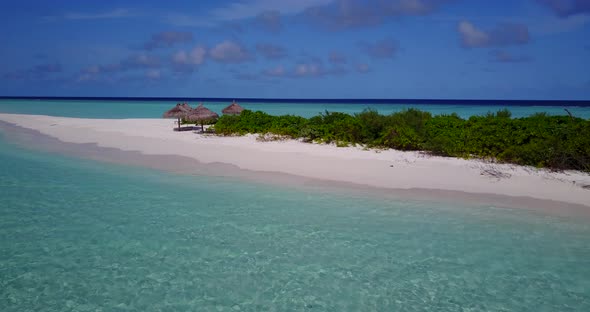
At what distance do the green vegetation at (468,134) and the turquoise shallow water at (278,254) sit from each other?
3.95m

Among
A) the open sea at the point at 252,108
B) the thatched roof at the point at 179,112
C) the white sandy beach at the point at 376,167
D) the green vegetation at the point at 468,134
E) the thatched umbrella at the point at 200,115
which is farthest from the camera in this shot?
the open sea at the point at 252,108

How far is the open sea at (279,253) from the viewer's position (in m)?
4.84

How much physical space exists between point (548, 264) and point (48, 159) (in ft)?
48.6

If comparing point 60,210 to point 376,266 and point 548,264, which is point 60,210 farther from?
point 548,264

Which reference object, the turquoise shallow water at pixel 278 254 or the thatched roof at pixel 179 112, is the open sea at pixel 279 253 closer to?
the turquoise shallow water at pixel 278 254

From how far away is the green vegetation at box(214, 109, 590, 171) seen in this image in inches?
432

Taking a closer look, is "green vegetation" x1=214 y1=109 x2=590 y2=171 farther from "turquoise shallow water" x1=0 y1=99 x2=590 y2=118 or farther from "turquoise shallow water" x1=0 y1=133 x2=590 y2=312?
"turquoise shallow water" x1=0 y1=99 x2=590 y2=118

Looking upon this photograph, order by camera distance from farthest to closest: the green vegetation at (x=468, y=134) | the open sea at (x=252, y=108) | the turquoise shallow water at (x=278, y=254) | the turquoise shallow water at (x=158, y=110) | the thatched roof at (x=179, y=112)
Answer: the open sea at (x=252, y=108)
the turquoise shallow water at (x=158, y=110)
the thatched roof at (x=179, y=112)
the green vegetation at (x=468, y=134)
the turquoise shallow water at (x=278, y=254)

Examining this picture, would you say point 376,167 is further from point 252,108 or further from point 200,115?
point 252,108

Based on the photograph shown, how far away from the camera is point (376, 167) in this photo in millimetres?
11859

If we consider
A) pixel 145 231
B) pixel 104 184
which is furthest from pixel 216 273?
pixel 104 184

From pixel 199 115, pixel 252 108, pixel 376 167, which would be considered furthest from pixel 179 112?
pixel 252 108

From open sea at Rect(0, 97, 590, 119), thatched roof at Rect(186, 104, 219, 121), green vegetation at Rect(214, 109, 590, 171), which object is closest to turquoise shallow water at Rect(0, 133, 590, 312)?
green vegetation at Rect(214, 109, 590, 171)

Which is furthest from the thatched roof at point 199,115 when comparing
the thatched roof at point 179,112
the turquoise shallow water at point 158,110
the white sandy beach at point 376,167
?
the turquoise shallow water at point 158,110
